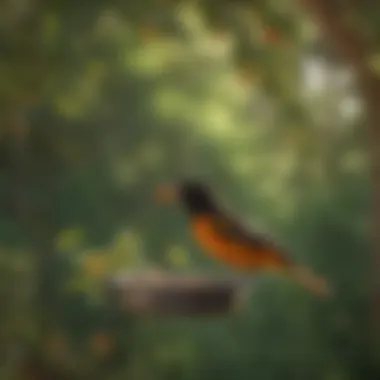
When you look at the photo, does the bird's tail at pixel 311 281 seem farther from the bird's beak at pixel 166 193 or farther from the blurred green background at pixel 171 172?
the bird's beak at pixel 166 193

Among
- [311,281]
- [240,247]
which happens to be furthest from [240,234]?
[311,281]

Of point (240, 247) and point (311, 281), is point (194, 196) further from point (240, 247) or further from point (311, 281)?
point (311, 281)

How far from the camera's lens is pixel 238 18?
1.37 meters

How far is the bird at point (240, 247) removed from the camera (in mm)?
1348

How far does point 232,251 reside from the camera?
1.35 m

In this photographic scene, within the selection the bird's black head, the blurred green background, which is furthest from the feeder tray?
the bird's black head

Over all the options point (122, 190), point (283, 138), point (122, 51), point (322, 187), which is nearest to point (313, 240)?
point (322, 187)

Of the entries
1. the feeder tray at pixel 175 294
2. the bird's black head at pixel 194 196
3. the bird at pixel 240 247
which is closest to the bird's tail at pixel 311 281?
the bird at pixel 240 247

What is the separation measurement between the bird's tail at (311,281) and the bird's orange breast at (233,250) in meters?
0.03

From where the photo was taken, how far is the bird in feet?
4.42

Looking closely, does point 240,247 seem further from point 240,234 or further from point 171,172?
point 171,172

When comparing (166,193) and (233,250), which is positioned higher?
(166,193)

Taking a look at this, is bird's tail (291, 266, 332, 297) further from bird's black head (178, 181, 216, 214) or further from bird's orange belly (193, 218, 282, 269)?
bird's black head (178, 181, 216, 214)

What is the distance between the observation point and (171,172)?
1.36 m
